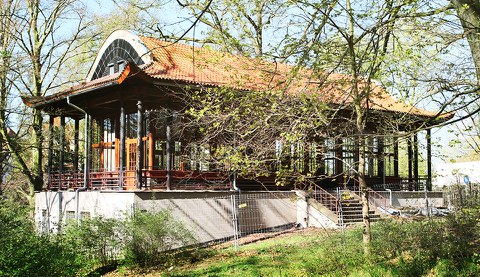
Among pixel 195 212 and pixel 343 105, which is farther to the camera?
pixel 195 212

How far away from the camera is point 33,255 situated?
431 inches

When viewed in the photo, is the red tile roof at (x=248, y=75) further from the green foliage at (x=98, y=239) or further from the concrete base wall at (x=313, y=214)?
the green foliage at (x=98, y=239)

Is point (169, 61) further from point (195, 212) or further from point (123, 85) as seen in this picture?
point (195, 212)

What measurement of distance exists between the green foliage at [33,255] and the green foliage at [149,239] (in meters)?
1.41

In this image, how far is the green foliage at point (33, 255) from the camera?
1055cm

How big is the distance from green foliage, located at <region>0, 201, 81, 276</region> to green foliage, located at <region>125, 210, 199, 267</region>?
55.4 inches

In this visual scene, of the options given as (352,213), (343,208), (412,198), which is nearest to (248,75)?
(343,208)

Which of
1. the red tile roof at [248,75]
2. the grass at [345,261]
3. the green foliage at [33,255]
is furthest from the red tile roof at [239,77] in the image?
the green foliage at [33,255]

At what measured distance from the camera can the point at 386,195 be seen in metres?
24.2

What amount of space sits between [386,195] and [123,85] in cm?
1250

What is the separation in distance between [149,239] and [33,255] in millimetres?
3178

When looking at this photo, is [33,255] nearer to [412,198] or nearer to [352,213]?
[352,213]

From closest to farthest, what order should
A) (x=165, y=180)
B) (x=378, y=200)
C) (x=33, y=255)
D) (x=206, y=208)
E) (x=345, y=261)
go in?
1. (x=345, y=261)
2. (x=33, y=255)
3. (x=206, y=208)
4. (x=165, y=180)
5. (x=378, y=200)

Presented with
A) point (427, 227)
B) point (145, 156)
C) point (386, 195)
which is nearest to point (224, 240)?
point (145, 156)
